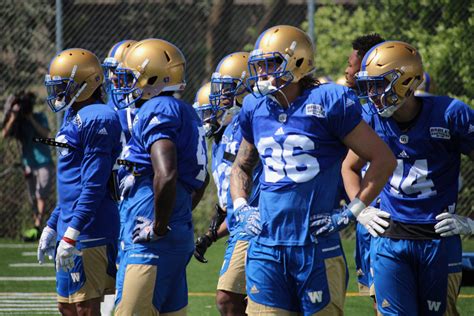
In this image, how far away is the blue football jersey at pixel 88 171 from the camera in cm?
593

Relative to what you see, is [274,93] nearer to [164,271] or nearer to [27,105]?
[164,271]

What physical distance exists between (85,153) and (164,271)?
118 cm

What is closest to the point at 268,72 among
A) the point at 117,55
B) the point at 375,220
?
the point at 375,220

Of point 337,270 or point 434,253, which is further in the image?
point 434,253

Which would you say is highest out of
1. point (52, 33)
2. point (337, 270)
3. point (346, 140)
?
point (52, 33)

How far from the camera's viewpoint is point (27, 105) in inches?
525

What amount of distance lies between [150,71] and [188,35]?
9.89m

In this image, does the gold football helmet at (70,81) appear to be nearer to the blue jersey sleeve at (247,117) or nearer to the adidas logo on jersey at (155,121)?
the adidas logo on jersey at (155,121)

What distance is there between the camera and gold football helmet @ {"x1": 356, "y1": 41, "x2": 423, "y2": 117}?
550cm

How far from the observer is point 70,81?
6352 millimetres

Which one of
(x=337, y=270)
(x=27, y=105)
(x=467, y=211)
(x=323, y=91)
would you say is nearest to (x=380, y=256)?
(x=337, y=270)

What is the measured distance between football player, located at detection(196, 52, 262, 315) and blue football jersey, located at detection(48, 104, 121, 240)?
35.9 inches

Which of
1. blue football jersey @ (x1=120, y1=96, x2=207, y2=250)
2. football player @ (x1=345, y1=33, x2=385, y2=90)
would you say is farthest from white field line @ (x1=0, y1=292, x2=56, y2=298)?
blue football jersey @ (x1=120, y1=96, x2=207, y2=250)

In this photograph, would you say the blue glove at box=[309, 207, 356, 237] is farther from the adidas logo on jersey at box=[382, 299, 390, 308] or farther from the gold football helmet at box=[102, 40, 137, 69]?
the gold football helmet at box=[102, 40, 137, 69]
